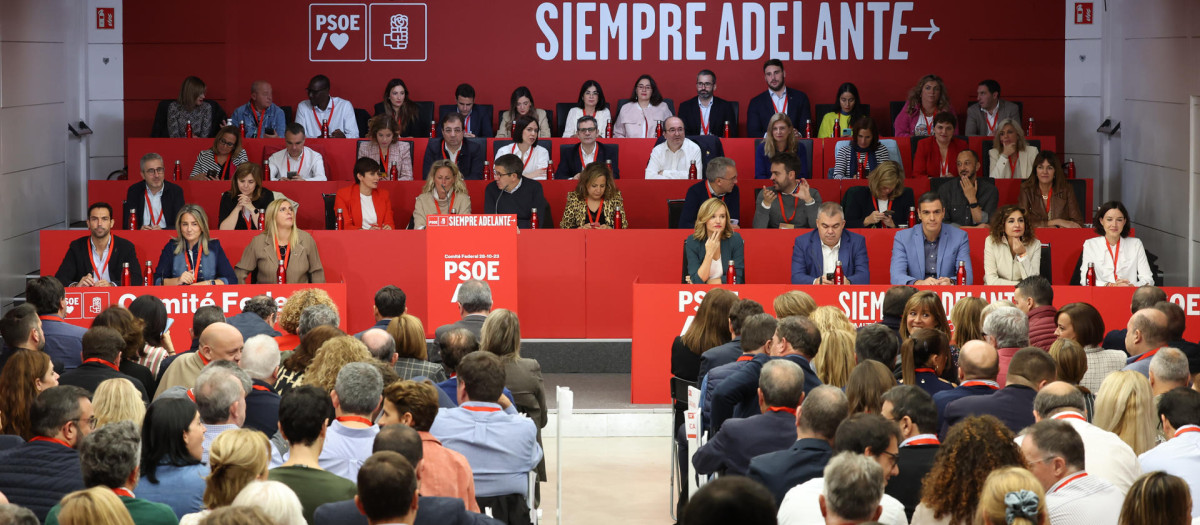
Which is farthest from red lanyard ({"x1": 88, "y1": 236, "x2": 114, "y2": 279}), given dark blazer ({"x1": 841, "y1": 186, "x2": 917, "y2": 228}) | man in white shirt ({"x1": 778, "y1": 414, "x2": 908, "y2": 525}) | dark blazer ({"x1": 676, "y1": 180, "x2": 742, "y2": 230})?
man in white shirt ({"x1": 778, "y1": 414, "x2": 908, "y2": 525})

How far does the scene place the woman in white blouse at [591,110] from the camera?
12.5m

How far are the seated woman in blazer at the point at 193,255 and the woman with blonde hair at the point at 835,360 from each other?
481 centimetres

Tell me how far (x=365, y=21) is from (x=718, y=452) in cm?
963

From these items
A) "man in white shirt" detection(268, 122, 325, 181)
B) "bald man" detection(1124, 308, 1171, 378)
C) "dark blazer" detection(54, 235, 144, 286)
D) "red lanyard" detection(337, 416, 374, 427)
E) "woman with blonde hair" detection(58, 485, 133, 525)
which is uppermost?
"man in white shirt" detection(268, 122, 325, 181)

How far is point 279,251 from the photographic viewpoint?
9.07 m

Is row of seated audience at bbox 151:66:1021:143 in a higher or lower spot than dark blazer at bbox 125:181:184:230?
→ higher

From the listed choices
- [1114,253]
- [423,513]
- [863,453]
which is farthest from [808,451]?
[1114,253]

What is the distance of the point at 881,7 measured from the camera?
525 inches

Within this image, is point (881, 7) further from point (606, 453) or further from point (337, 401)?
point (337, 401)

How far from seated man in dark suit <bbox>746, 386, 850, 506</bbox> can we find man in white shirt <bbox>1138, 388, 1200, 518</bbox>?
1102mm

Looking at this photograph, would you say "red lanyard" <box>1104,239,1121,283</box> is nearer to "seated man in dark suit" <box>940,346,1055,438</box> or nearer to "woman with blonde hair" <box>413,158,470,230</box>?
"seated man in dark suit" <box>940,346,1055,438</box>

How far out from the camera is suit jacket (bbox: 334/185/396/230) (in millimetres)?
10073

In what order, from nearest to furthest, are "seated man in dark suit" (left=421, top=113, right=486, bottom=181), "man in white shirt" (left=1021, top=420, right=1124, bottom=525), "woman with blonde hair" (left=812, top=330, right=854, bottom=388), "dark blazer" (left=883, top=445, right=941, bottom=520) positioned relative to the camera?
"man in white shirt" (left=1021, top=420, right=1124, bottom=525) < "dark blazer" (left=883, top=445, right=941, bottom=520) < "woman with blonde hair" (left=812, top=330, right=854, bottom=388) < "seated man in dark suit" (left=421, top=113, right=486, bottom=181)

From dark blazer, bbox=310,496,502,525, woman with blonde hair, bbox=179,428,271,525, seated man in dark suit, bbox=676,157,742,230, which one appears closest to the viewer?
dark blazer, bbox=310,496,502,525
